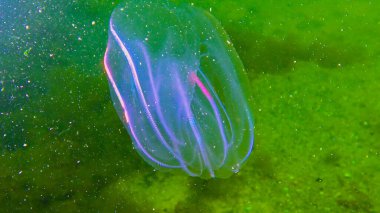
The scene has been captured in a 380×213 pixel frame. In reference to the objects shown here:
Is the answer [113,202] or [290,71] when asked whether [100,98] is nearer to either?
[113,202]

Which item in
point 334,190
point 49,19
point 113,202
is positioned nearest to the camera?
point 334,190

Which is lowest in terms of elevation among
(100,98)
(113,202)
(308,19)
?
(113,202)

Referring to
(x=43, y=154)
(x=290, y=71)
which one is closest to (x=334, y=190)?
(x=290, y=71)

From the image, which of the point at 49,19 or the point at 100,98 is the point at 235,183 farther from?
the point at 49,19

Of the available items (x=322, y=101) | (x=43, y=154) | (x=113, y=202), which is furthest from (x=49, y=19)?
(x=322, y=101)

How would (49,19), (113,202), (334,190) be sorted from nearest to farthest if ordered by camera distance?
(334,190) < (113,202) < (49,19)

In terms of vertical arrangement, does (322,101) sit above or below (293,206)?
above

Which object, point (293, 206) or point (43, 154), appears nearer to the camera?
point (293, 206)
